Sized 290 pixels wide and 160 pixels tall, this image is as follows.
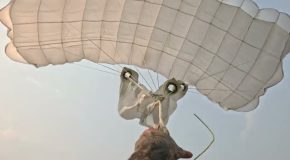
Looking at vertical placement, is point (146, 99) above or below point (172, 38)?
below

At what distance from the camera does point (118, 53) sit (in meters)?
13.6

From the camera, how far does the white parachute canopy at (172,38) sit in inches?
485

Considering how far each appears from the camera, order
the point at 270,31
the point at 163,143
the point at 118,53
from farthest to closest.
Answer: the point at 118,53
the point at 270,31
the point at 163,143

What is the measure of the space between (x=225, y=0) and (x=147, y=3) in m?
1.91

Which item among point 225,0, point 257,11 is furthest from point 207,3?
point 257,11

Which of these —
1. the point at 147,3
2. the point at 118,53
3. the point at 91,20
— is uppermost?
the point at 147,3

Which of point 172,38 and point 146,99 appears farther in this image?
point 172,38

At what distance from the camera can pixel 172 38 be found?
43.0 feet

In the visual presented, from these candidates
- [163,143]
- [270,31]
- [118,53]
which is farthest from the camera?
[118,53]

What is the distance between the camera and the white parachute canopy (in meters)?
12.3

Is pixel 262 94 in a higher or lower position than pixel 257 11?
lower

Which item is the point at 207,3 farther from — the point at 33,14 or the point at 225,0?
the point at 33,14

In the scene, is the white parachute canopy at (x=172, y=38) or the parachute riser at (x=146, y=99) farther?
the white parachute canopy at (x=172, y=38)

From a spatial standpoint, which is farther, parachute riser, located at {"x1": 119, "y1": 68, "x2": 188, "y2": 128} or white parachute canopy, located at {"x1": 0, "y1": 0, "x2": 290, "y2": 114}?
white parachute canopy, located at {"x1": 0, "y1": 0, "x2": 290, "y2": 114}
